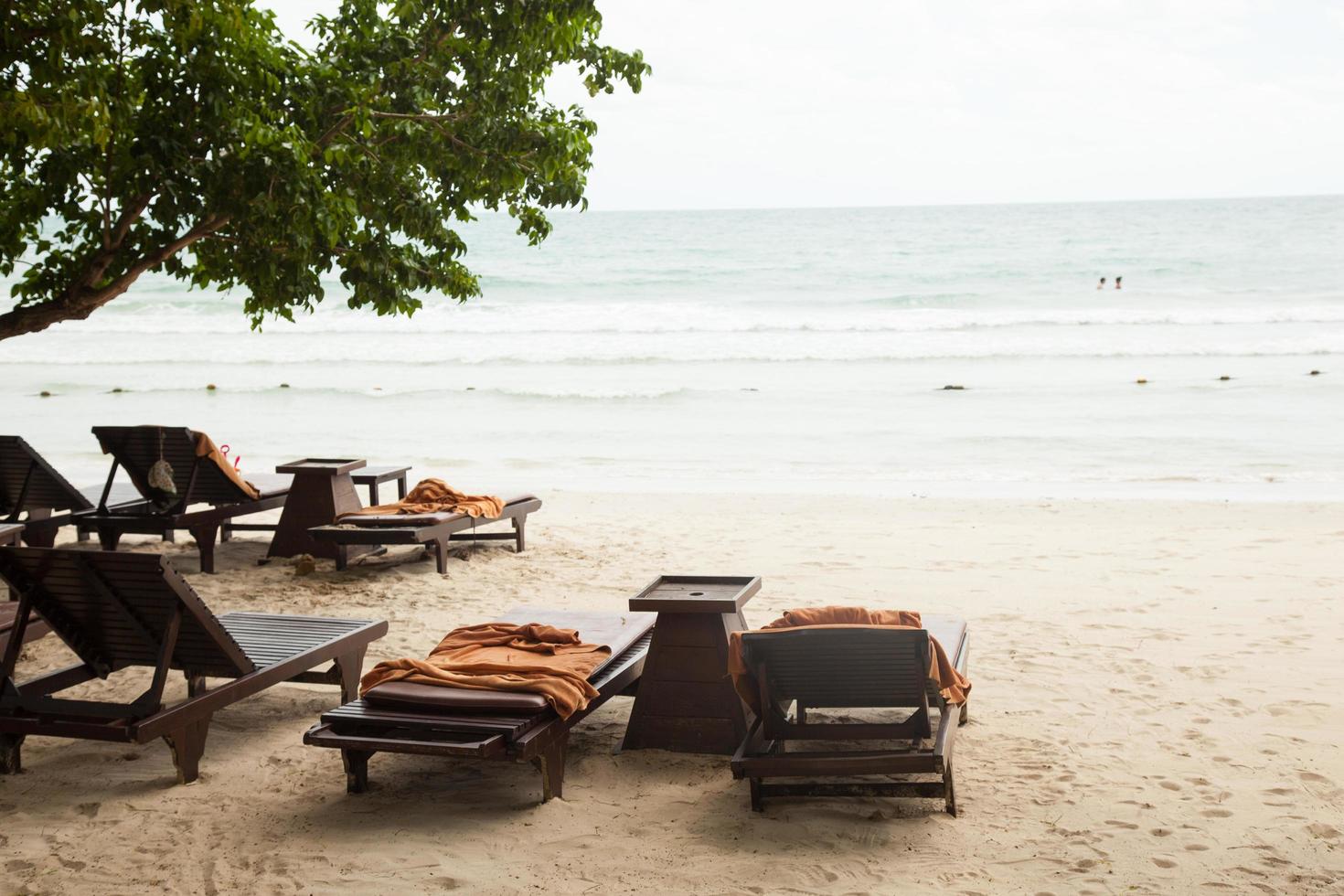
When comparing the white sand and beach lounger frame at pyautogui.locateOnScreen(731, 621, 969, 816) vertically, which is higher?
beach lounger frame at pyautogui.locateOnScreen(731, 621, 969, 816)

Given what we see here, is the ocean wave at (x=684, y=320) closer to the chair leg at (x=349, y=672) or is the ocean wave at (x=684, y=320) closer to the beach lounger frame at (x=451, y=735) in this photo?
the chair leg at (x=349, y=672)

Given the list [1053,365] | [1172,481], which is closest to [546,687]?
[1172,481]

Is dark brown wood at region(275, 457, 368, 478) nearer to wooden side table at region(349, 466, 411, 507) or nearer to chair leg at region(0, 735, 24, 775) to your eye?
wooden side table at region(349, 466, 411, 507)

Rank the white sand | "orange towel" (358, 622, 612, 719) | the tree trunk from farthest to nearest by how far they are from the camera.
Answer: the tree trunk → "orange towel" (358, 622, 612, 719) → the white sand

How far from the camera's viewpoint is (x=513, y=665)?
427 cm

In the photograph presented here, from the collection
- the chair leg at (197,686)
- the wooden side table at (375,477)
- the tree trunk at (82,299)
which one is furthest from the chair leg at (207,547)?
the chair leg at (197,686)

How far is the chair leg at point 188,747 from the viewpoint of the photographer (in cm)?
417

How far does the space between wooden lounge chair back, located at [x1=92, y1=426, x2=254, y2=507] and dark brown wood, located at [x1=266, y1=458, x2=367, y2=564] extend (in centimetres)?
33

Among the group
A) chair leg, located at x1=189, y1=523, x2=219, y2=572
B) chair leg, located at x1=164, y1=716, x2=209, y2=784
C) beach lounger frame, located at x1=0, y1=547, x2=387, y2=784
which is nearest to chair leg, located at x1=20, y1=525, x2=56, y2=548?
chair leg, located at x1=189, y1=523, x2=219, y2=572

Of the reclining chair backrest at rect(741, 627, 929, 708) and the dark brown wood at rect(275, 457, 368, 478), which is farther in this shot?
the dark brown wood at rect(275, 457, 368, 478)

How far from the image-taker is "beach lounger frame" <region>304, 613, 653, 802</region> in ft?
12.5

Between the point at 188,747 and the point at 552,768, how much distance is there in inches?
50.6

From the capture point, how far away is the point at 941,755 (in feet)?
12.5

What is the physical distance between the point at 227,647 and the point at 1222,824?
10.8 ft
